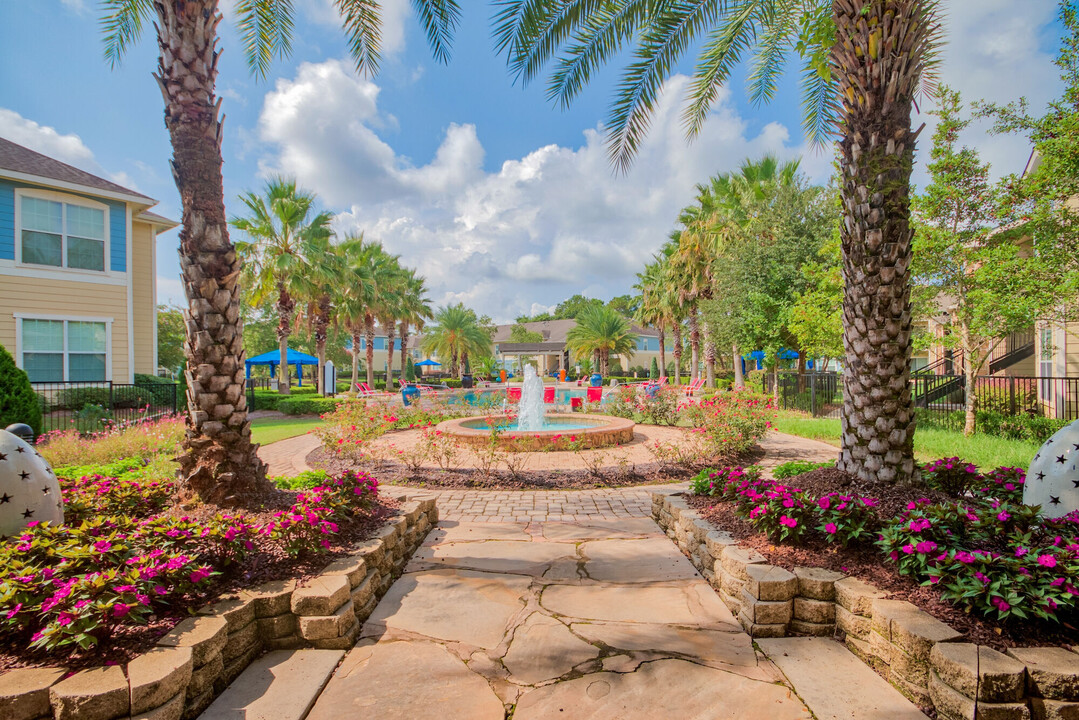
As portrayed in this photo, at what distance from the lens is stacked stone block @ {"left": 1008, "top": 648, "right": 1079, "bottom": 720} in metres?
2.12

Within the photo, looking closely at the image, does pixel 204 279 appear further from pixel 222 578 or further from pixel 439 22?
pixel 439 22

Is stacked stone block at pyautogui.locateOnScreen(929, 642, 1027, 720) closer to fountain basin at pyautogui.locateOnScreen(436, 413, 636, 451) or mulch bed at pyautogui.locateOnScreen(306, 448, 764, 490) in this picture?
mulch bed at pyautogui.locateOnScreen(306, 448, 764, 490)

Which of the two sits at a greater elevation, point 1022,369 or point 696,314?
point 696,314

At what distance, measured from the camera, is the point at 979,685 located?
7.11 ft

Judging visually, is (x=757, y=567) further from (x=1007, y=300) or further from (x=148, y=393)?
(x=148, y=393)

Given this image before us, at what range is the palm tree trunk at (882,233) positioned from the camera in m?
4.09

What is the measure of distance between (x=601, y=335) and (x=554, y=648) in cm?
4205

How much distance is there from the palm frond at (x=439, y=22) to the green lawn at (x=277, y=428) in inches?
352

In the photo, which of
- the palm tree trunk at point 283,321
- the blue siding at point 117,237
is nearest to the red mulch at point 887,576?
the blue siding at point 117,237

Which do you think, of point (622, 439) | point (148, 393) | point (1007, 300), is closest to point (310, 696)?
point (622, 439)

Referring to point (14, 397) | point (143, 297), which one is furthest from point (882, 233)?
point (143, 297)

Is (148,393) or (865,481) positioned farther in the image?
(148,393)

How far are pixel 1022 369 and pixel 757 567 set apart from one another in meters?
19.6

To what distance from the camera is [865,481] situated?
163 inches
